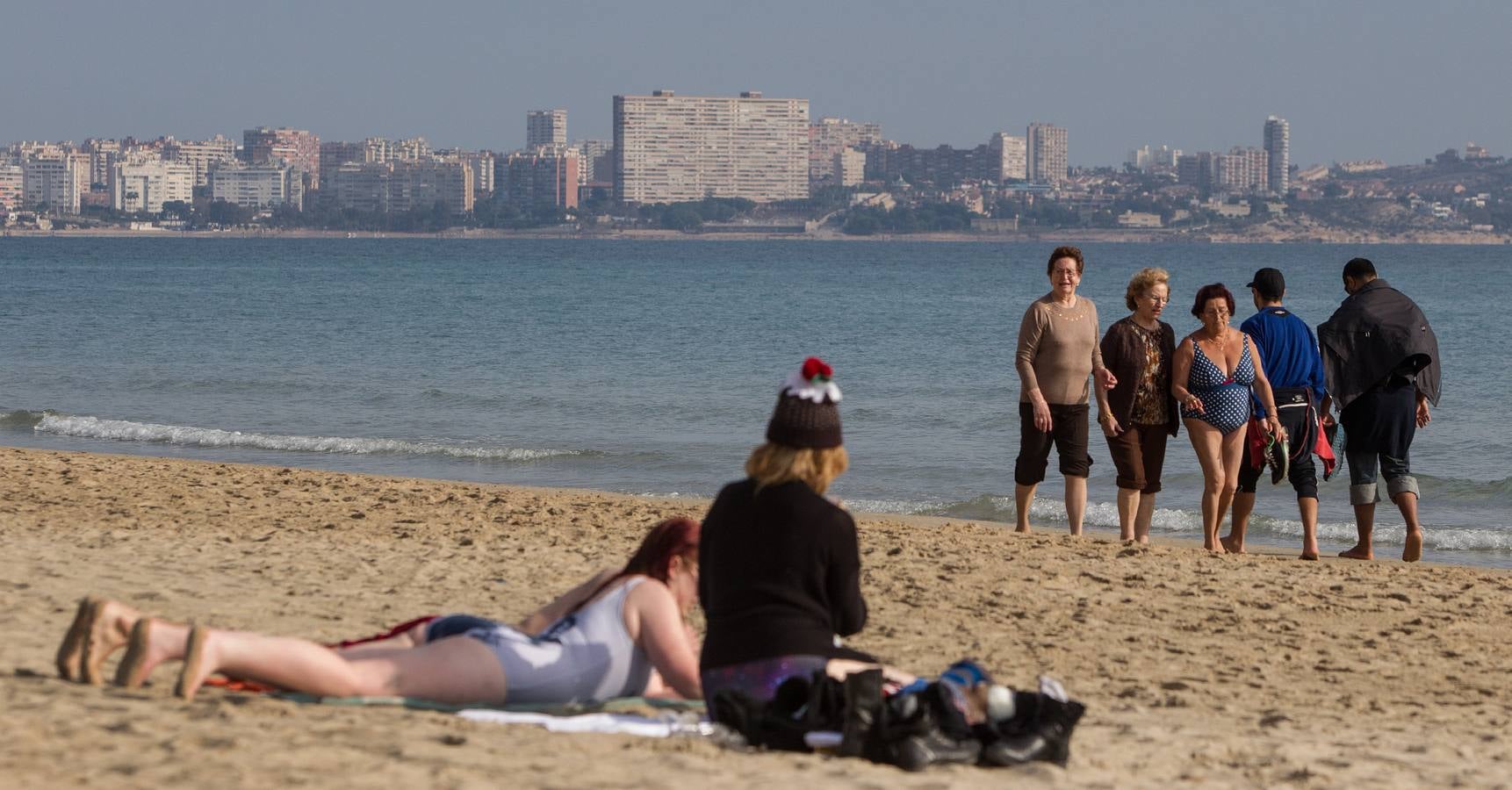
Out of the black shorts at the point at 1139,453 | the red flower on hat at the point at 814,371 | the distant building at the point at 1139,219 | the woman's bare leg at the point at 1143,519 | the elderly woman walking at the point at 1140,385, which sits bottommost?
the woman's bare leg at the point at 1143,519

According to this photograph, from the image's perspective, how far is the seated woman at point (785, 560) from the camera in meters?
4.45

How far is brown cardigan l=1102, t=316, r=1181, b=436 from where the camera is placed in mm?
8508

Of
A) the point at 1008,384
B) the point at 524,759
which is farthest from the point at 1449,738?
the point at 1008,384

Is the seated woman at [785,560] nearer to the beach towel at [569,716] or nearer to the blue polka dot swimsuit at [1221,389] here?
the beach towel at [569,716]

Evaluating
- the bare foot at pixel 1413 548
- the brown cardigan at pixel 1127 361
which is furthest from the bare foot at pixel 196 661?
the bare foot at pixel 1413 548

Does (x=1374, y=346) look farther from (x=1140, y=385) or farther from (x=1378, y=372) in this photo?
(x=1140, y=385)

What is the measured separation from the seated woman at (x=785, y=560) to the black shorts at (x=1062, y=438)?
4.10 meters

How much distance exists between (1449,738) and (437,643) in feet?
10.7

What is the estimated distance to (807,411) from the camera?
4434 millimetres

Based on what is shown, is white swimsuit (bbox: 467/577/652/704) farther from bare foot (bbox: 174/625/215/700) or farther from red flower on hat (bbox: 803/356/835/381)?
red flower on hat (bbox: 803/356/835/381)

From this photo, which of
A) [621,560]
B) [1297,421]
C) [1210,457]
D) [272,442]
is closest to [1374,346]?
[1297,421]

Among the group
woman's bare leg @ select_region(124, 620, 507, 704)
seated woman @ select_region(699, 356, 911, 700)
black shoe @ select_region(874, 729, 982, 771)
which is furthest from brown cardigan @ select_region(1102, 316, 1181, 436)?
woman's bare leg @ select_region(124, 620, 507, 704)

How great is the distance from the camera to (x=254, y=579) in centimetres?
758

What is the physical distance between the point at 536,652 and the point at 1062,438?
4391 mm
